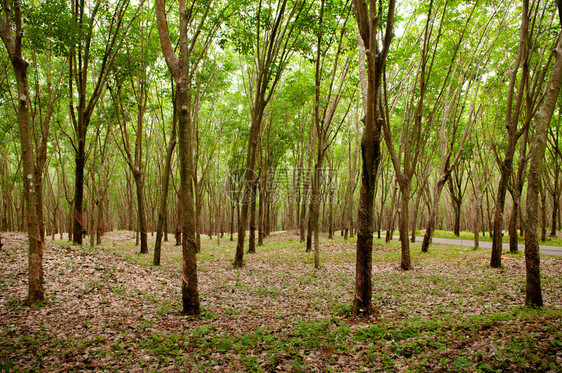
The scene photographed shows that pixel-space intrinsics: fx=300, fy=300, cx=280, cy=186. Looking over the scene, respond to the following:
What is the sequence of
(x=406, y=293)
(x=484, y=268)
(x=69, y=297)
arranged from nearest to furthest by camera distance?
1. (x=69, y=297)
2. (x=406, y=293)
3. (x=484, y=268)

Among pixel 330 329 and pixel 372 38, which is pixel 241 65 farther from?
pixel 330 329

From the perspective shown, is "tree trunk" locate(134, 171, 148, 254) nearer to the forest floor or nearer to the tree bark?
the forest floor

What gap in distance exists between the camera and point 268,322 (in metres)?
5.83

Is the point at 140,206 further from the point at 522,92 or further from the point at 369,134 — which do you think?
the point at 522,92

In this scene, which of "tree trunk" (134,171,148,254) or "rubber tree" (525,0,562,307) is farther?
"tree trunk" (134,171,148,254)

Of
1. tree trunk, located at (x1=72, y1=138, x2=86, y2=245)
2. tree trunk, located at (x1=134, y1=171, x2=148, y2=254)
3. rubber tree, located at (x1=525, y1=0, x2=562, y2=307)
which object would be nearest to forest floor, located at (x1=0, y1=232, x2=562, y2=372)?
rubber tree, located at (x1=525, y1=0, x2=562, y2=307)

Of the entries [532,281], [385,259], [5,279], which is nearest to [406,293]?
[532,281]

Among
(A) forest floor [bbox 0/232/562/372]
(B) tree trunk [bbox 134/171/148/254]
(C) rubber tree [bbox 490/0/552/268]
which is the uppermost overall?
(C) rubber tree [bbox 490/0/552/268]

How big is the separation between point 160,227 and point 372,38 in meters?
9.21

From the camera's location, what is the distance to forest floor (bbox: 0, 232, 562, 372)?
13.1ft

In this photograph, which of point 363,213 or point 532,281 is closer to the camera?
point 532,281

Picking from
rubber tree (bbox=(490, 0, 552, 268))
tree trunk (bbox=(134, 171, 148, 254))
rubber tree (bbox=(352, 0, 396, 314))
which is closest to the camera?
rubber tree (bbox=(352, 0, 396, 314))

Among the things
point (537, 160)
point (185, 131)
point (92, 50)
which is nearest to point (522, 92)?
point (537, 160)

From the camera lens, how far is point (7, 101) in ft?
42.5
